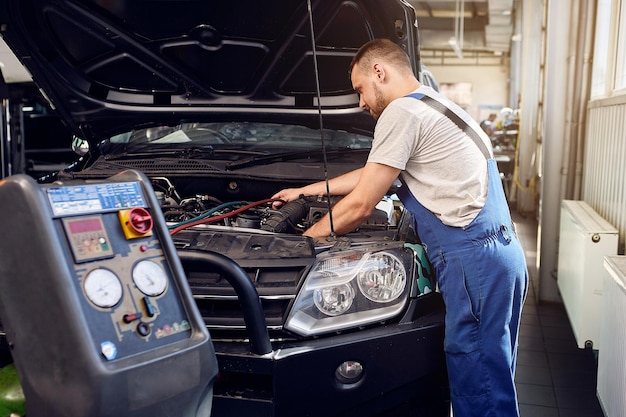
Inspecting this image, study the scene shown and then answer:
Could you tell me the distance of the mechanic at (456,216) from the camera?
2.00m

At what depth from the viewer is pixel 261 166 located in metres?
2.89

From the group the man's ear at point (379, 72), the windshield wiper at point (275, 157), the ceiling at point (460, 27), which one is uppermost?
the ceiling at point (460, 27)

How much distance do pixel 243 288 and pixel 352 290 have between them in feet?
1.46

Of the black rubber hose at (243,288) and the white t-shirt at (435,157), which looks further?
the white t-shirt at (435,157)

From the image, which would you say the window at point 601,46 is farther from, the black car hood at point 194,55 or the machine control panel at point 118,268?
the machine control panel at point 118,268

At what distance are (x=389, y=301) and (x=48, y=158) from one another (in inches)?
278

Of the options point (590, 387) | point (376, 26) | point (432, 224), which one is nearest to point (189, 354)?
point (432, 224)

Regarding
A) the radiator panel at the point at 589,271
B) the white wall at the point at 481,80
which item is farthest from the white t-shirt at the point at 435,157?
the white wall at the point at 481,80

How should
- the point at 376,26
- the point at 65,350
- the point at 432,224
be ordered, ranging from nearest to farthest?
the point at 65,350 → the point at 432,224 → the point at 376,26

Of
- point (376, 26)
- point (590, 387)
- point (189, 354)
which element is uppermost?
point (376, 26)

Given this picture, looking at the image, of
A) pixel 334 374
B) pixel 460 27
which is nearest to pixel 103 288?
pixel 334 374

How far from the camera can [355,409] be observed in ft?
6.31

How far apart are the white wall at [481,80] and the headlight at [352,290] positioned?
20471 mm

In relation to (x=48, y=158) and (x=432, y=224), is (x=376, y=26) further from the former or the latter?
(x=48, y=158)
